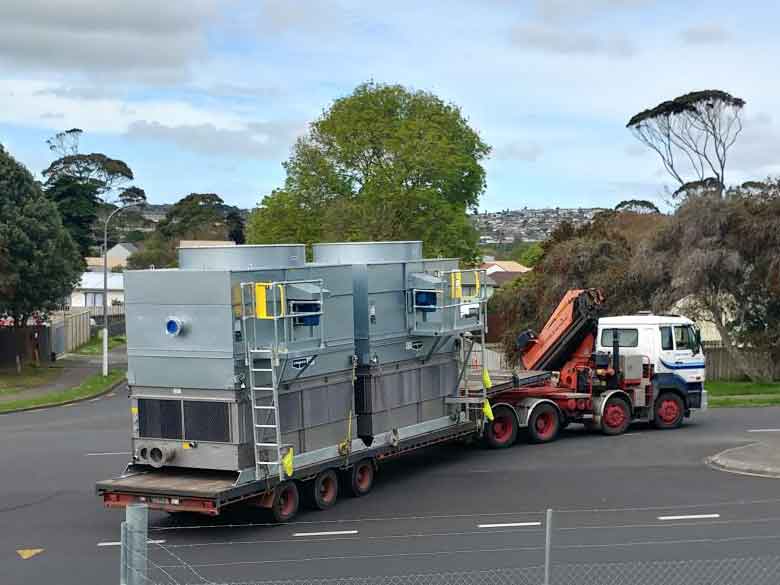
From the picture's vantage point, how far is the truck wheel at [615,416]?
77.3 feet

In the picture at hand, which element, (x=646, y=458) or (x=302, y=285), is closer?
(x=302, y=285)

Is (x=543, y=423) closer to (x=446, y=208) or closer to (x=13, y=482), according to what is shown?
(x=13, y=482)

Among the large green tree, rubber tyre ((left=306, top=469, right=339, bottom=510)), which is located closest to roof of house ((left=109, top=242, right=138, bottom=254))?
the large green tree

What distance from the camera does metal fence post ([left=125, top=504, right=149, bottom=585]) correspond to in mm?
7316

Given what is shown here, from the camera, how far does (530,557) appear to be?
13352mm

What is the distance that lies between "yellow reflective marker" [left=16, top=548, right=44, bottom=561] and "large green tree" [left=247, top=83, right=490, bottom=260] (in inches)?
1332

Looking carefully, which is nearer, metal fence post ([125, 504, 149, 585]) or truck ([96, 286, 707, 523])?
metal fence post ([125, 504, 149, 585])

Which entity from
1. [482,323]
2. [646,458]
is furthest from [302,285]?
[646,458]

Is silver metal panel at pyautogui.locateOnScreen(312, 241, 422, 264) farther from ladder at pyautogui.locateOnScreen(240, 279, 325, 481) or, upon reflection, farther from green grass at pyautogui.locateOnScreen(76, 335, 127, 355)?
green grass at pyautogui.locateOnScreen(76, 335, 127, 355)

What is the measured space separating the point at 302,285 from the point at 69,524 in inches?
192

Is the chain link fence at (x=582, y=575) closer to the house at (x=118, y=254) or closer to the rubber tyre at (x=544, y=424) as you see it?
the rubber tyre at (x=544, y=424)

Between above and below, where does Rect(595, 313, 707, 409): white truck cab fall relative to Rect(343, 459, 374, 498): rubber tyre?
above

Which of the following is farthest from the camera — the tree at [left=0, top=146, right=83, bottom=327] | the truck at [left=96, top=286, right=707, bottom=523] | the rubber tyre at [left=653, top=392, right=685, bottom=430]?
the tree at [left=0, top=146, right=83, bottom=327]

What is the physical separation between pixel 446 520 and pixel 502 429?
6776 millimetres
